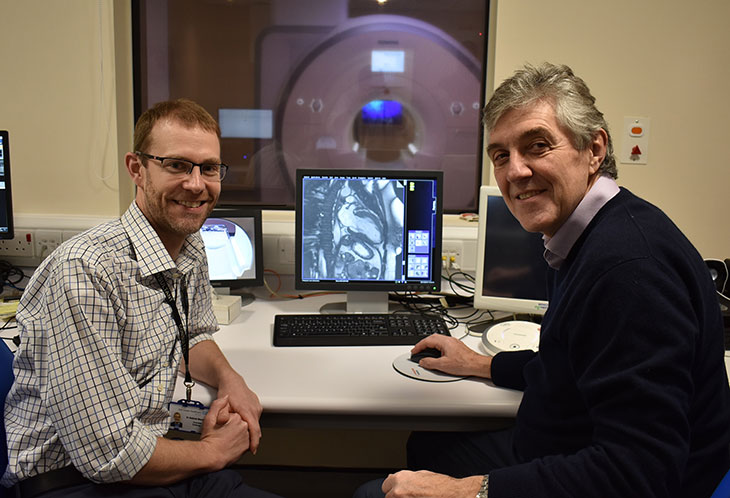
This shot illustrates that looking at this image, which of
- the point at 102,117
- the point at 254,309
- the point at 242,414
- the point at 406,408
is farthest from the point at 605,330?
the point at 102,117

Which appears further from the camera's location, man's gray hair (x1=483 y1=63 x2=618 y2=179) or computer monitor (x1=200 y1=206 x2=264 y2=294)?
computer monitor (x1=200 y1=206 x2=264 y2=294)

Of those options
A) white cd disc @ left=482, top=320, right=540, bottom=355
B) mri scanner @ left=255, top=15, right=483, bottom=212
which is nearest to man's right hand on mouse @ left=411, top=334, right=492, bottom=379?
white cd disc @ left=482, top=320, right=540, bottom=355

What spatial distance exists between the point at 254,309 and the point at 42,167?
1.08m

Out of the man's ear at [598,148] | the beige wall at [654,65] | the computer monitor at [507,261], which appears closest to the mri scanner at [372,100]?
the beige wall at [654,65]

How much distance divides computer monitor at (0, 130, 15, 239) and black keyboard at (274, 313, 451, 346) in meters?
1.04

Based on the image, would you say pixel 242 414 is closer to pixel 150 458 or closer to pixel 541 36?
pixel 150 458

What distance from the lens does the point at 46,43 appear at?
7.01 feet

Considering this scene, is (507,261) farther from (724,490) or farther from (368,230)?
(724,490)

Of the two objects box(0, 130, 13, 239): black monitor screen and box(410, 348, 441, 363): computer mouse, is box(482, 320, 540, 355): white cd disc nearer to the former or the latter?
box(410, 348, 441, 363): computer mouse

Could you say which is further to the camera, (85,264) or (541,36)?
(541,36)

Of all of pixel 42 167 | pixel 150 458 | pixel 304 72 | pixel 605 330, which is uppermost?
pixel 304 72

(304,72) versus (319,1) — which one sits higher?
(319,1)

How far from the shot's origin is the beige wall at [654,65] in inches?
82.2

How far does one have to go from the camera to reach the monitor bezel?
180 cm
